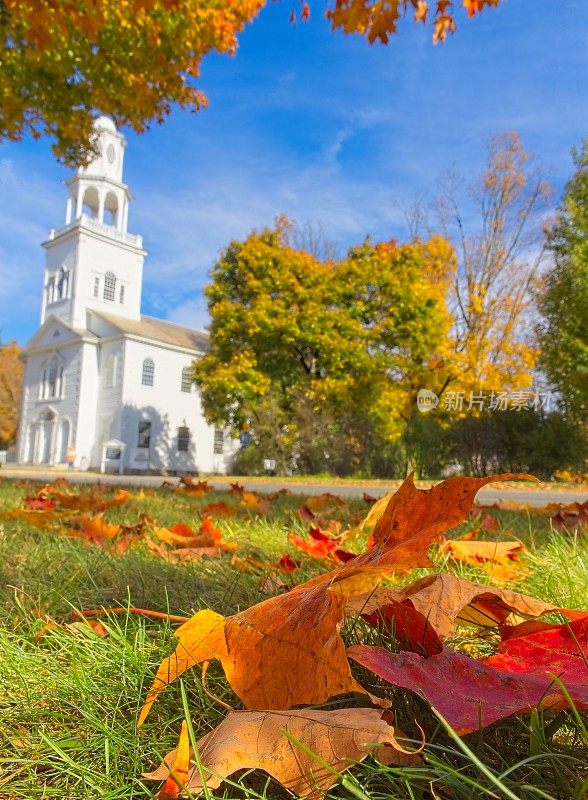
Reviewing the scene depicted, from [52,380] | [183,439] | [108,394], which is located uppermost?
[52,380]

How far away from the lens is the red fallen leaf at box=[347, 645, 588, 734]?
55 centimetres

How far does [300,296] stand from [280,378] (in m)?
2.37

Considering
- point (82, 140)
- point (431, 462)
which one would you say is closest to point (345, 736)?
point (82, 140)

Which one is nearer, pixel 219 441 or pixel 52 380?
pixel 52 380

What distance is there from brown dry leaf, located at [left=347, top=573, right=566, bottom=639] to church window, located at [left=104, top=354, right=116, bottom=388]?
29223 mm

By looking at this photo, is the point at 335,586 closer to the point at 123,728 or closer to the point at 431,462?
the point at 123,728

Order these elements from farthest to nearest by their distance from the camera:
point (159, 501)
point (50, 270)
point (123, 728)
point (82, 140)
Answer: point (50, 270) → point (82, 140) → point (159, 501) → point (123, 728)

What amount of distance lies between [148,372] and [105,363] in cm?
222

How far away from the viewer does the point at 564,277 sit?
17.5m

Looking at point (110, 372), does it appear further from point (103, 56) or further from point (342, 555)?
point (342, 555)

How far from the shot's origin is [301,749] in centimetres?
53

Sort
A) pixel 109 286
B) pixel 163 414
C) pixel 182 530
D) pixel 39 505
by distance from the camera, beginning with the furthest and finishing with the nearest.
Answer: pixel 109 286, pixel 163 414, pixel 39 505, pixel 182 530

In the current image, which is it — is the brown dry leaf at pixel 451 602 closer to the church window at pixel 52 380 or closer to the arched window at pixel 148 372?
the arched window at pixel 148 372

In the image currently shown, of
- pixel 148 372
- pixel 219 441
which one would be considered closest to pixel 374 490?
pixel 148 372
